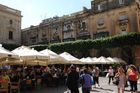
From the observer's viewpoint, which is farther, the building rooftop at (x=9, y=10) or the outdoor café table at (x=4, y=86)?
the building rooftop at (x=9, y=10)

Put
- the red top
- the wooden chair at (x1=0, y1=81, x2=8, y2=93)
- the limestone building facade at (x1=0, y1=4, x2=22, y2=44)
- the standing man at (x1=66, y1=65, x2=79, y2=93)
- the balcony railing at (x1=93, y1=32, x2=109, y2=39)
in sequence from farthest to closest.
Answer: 1. the limestone building facade at (x1=0, y1=4, x2=22, y2=44)
2. the balcony railing at (x1=93, y1=32, x2=109, y2=39)
3. the red top
4. the wooden chair at (x1=0, y1=81, x2=8, y2=93)
5. the standing man at (x1=66, y1=65, x2=79, y2=93)

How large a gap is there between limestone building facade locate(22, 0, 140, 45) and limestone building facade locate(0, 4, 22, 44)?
502 cm

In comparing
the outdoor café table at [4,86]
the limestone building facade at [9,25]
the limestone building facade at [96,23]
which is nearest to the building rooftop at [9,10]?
the limestone building facade at [9,25]

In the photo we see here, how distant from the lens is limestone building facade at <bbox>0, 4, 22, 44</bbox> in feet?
109

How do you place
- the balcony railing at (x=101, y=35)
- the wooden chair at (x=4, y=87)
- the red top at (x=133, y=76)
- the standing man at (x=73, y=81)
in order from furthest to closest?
the balcony railing at (x=101, y=35) → the red top at (x=133, y=76) → the wooden chair at (x=4, y=87) → the standing man at (x=73, y=81)

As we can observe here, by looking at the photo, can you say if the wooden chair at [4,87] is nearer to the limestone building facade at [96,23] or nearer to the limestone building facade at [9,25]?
the limestone building facade at [96,23]

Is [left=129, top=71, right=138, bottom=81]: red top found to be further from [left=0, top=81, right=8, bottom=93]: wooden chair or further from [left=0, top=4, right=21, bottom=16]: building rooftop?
[left=0, top=4, right=21, bottom=16]: building rooftop

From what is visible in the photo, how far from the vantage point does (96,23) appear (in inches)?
1191

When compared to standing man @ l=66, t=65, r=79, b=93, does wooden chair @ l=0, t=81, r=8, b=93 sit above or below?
below

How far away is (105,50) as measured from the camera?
2783 centimetres

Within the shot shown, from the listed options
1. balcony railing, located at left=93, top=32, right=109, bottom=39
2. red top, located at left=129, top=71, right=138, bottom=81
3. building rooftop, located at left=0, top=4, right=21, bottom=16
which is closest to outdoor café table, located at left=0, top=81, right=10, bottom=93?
red top, located at left=129, top=71, right=138, bottom=81

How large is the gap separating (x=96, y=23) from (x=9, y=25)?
19325 millimetres

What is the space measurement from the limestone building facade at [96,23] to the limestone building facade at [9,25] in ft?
16.5

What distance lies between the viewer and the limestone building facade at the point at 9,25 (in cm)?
3325
